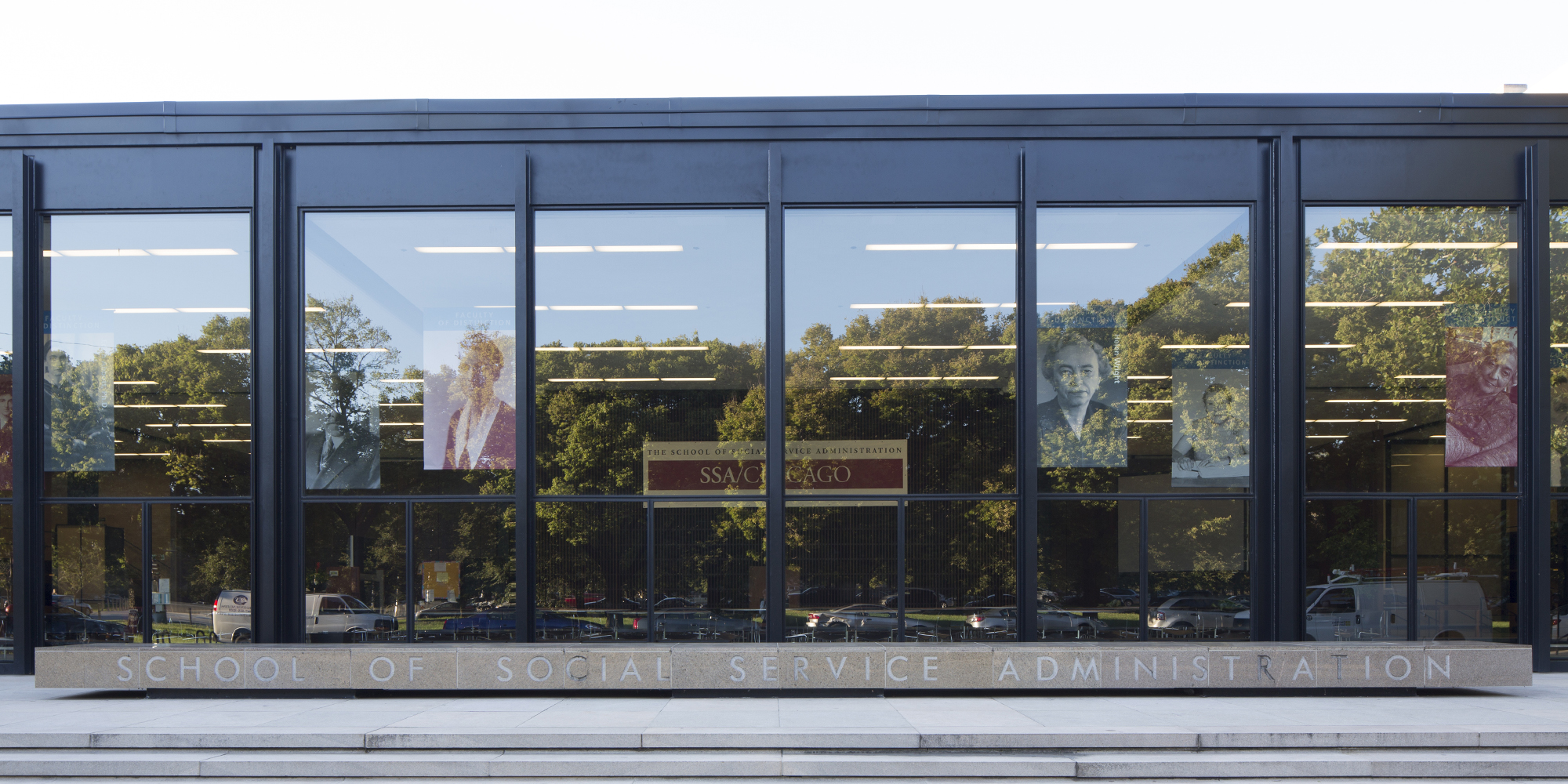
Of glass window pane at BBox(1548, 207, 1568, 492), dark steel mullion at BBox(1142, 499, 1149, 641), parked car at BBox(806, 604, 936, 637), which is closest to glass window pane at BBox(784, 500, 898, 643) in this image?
parked car at BBox(806, 604, 936, 637)

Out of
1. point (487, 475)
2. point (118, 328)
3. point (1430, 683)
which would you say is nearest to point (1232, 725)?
point (1430, 683)

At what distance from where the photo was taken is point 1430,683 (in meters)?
10.9

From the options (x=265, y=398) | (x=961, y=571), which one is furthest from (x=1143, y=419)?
(x=265, y=398)

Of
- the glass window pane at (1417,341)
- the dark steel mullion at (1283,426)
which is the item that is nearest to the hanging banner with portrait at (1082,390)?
the dark steel mullion at (1283,426)

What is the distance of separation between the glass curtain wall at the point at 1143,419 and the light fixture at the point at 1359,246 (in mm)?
1134

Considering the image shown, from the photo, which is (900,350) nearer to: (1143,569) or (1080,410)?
(1080,410)

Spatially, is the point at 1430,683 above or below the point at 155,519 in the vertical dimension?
below

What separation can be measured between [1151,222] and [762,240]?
5.65 m

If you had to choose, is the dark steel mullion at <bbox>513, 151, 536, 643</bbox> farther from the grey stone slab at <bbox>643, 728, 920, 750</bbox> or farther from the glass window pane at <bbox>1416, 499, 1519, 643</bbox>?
the glass window pane at <bbox>1416, 499, 1519, 643</bbox>

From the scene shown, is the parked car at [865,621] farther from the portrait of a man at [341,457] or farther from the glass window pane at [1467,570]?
the glass window pane at [1467,570]

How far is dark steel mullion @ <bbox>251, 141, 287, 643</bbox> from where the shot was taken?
509 inches

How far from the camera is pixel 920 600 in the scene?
1305 centimetres

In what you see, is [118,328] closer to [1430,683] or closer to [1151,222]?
[1151,222]

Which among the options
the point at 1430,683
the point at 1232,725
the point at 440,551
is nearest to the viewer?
the point at 1232,725
